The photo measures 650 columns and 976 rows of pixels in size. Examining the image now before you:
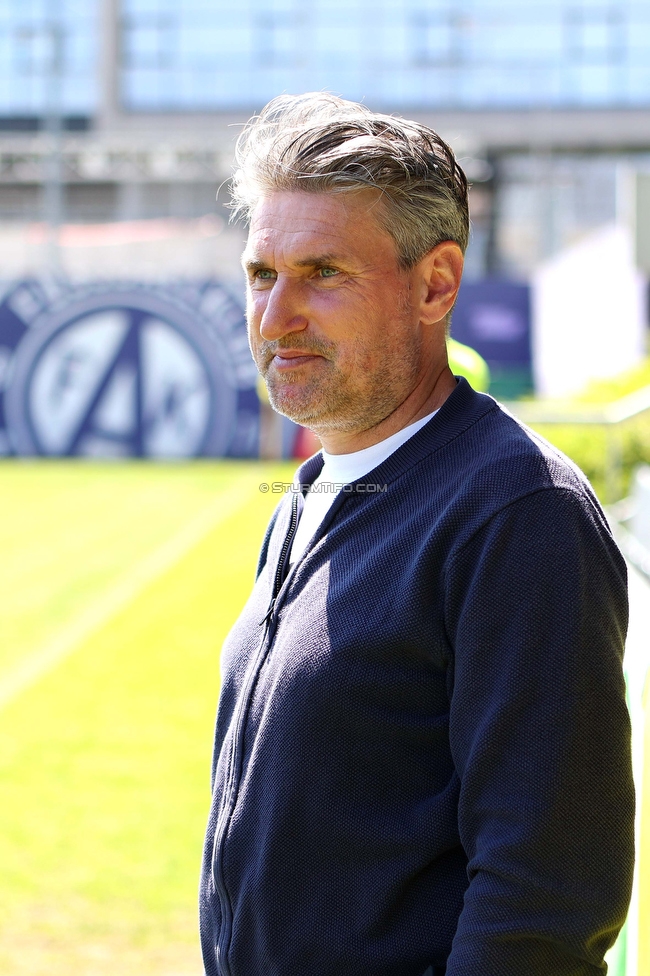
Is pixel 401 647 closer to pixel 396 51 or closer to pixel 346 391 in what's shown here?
pixel 346 391

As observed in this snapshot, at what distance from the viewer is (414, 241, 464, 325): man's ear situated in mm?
1630

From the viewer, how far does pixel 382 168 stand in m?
1.54

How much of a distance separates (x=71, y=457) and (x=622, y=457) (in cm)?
1100

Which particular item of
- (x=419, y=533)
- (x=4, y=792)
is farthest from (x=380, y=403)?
(x=4, y=792)

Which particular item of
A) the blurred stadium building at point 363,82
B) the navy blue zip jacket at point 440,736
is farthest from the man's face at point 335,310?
the blurred stadium building at point 363,82

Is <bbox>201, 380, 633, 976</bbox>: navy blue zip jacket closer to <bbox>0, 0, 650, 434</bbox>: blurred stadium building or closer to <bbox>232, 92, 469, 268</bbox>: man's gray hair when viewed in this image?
<bbox>232, 92, 469, 268</bbox>: man's gray hair

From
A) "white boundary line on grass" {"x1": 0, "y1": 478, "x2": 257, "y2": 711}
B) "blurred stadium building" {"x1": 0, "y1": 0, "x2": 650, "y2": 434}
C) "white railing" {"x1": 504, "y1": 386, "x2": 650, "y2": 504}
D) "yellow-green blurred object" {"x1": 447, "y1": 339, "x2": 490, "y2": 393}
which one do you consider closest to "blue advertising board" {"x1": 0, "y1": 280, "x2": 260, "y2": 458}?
"white boundary line on grass" {"x1": 0, "y1": 478, "x2": 257, "y2": 711}

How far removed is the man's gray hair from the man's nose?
14cm

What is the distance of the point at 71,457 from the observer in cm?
1727

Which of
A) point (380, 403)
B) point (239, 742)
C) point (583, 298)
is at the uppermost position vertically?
point (380, 403)

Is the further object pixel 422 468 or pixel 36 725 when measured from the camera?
pixel 36 725

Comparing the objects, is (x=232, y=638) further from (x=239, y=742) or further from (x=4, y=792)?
(x=4, y=792)

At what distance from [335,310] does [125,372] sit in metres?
15.5

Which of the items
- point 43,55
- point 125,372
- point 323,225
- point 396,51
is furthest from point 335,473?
point 43,55
